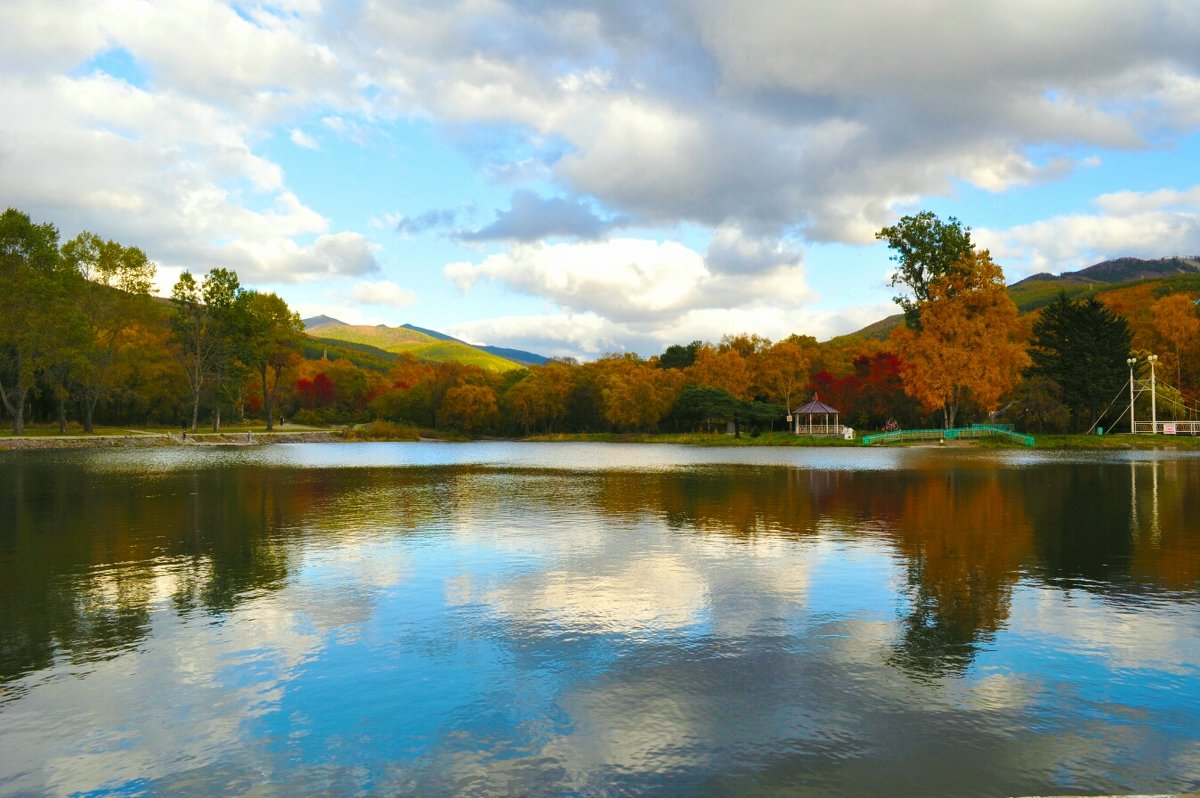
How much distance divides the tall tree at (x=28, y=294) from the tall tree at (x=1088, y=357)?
4059 inches

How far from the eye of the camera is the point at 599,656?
35.3 feet

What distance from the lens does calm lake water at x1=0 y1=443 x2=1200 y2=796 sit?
747cm

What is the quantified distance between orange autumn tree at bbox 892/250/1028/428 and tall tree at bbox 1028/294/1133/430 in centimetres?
774

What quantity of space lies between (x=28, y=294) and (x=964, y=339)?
295 ft

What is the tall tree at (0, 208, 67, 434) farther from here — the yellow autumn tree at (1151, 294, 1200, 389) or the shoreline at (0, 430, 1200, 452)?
the yellow autumn tree at (1151, 294, 1200, 389)

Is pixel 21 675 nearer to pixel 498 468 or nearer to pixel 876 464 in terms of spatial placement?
pixel 498 468

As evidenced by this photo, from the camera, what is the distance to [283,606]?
44.1ft

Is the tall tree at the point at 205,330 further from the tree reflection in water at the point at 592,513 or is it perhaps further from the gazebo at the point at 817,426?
the gazebo at the point at 817,426

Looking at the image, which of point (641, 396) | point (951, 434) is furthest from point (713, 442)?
point (951, 434)

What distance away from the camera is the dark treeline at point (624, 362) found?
3036 inches

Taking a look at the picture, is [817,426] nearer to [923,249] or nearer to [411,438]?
[923,249]

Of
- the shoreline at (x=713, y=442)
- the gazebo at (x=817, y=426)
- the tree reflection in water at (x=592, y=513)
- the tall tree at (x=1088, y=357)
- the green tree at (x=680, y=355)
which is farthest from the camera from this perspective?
the green tree at (x=680, y=355)

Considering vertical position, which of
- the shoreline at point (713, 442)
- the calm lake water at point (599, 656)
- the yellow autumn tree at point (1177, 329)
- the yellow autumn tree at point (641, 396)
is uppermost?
the yellow autumn tree at point (1177, 329)

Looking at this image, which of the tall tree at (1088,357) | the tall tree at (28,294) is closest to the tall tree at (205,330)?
the tall tree at (28,294)
